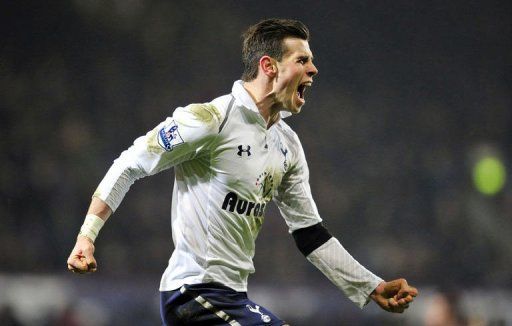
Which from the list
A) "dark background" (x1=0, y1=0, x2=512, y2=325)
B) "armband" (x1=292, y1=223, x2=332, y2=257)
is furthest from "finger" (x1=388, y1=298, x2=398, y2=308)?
"dark background" (x1=0, y1=0, x2=512, y2=325)

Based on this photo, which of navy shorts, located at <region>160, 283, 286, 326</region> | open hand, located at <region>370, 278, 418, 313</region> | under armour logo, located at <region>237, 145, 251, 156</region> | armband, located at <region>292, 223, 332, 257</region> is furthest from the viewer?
armband, located at <region>292, 223, 332, 257</region>

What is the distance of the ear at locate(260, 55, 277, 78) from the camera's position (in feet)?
10.1

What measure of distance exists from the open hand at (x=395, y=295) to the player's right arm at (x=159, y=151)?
0.95 metres

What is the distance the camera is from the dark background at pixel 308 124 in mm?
7504

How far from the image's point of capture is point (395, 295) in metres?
3.06

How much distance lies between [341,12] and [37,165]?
4.15 meters

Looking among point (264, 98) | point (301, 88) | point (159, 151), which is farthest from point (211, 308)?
point (301, 88)

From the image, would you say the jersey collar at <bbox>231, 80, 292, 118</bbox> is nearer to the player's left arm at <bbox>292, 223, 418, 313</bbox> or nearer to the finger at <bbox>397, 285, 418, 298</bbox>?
the player's left arm at <bbox>292, 223, 418, 313</bbox>

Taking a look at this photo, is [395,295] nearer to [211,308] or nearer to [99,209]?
[211,308]

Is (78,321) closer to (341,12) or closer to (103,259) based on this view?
(103,259)

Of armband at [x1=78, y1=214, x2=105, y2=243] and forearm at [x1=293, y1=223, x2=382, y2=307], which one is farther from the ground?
armband at [x1=78, y1=214, x2=105, y2=243]

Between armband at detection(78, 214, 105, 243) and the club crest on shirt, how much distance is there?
0.35 metres

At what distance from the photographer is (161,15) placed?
939 cm

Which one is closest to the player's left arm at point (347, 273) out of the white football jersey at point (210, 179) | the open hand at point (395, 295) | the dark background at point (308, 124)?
the open hand at point (395, 295)
